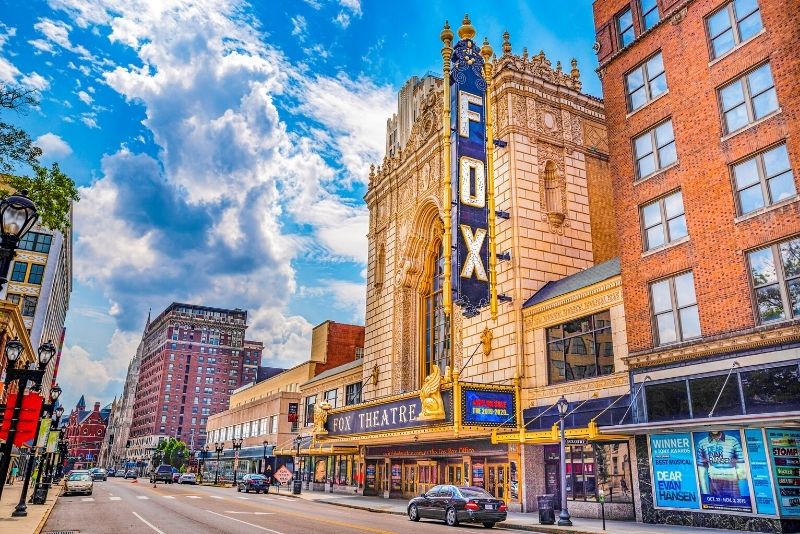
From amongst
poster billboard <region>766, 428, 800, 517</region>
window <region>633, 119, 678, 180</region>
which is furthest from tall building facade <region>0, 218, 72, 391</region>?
poster billboard <region>766, 428, 800, 517</region>

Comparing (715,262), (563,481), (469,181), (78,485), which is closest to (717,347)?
(715,262)

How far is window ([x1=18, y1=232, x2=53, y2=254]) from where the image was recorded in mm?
68562

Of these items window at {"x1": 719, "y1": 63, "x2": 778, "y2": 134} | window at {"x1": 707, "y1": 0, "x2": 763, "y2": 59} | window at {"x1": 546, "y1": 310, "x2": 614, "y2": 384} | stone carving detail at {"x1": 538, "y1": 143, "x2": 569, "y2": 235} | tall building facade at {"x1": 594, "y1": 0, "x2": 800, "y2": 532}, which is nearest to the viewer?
tall building facade at {"x1": 594, "y1": 0, "x2": 800, "y2": 532}

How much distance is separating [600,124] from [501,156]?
767 cm

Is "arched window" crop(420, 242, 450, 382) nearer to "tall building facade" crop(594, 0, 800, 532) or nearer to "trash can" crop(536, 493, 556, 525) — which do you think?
"tall building facade" crop(594, 0, 800, 532)

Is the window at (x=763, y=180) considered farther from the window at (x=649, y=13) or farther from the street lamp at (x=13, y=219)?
the street lamp at (x=13, y=219)

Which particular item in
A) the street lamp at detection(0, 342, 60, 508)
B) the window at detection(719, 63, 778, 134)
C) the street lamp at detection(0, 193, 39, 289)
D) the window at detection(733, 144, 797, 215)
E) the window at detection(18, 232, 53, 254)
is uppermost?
the window at detection(18, 232, 53, 254)

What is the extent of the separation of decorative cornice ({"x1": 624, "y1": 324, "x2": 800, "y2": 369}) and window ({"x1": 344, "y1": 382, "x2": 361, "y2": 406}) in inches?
1049

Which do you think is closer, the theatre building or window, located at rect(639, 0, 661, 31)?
window, located at rect(639, 0, 661, 31)

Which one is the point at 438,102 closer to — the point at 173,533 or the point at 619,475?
the point at 619,475

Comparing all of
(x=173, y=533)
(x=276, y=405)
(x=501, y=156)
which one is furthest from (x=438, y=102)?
(x=276, y=405)

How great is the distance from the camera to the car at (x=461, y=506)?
2127cm

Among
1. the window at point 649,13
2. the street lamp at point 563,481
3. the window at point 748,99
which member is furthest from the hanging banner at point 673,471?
the window at point 649,13

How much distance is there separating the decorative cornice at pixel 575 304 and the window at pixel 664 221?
212 cm
